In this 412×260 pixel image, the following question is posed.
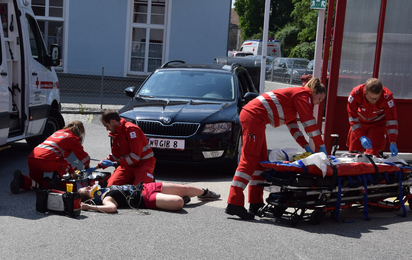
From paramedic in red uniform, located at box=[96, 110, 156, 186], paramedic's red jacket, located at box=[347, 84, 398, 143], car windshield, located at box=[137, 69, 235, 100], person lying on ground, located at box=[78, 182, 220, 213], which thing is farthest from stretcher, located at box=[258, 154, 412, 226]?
car windshield, located at box=[137, 69, 235, 100]

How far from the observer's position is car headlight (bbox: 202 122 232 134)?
24.2 ft

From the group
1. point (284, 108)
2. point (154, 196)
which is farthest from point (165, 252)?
point (284, 108)

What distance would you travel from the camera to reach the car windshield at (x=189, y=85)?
28.0 feet

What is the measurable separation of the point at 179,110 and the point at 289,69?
12684mm

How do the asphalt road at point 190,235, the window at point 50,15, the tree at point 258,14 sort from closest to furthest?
the asphalt road at point 190,235 < the window at point 50,15 < the tree at point 258,14

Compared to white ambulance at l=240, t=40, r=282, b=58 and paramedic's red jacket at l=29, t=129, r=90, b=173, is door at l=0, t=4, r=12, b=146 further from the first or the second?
white ambulance at l=240, t=40, r=282, b=58

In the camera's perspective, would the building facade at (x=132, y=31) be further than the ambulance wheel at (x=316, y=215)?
Answer: Yes

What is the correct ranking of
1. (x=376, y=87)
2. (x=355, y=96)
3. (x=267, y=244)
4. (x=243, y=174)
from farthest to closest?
(x=355, y=96)
(x=376, y=87)
(x=243, y=174)
(x=267, y=244)

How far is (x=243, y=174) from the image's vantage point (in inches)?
213

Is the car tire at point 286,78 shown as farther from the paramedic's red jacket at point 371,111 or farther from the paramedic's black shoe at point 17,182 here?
the paramedic's black shoe at point 17,182

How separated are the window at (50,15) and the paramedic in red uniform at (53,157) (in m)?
13.0

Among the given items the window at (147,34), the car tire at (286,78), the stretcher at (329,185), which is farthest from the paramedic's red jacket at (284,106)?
the car tire at (286,78)

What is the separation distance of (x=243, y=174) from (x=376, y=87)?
2.28 m

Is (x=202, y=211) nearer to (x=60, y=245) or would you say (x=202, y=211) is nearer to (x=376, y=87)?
(x=60, y=245)
